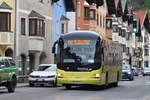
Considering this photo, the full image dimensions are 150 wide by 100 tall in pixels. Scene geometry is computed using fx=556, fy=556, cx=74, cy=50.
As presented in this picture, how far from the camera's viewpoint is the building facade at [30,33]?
157 ft

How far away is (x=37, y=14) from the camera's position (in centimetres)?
5047

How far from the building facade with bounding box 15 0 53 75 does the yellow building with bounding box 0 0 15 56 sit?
30.6 inches

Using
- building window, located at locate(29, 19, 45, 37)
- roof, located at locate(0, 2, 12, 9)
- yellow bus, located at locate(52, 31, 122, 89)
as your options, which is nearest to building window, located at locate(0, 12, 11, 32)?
roof, located at locate(0, 2, 12, 9)

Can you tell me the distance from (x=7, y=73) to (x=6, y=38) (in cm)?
1792

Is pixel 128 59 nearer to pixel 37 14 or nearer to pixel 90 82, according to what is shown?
pixel 37 14

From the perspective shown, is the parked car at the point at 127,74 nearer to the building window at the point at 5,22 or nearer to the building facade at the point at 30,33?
the building facade at the point at 30,33

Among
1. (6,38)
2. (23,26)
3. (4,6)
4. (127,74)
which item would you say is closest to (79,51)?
(6,38)

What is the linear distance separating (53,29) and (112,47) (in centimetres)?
2255

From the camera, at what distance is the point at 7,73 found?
27531 millimetres

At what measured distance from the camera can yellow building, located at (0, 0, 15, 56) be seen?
147 feet

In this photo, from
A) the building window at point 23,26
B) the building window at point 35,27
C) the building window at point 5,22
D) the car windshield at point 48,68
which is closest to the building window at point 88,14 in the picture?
the building window at point 35,27

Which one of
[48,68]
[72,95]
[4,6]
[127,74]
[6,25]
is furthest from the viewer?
[127,74]

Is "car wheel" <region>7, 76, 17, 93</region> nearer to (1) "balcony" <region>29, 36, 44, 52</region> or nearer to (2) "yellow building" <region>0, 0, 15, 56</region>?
(2) "yellow building" <region>0, 0, 15, 56</region>

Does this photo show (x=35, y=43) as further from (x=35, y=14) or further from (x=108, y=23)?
(x=108, y=23)
